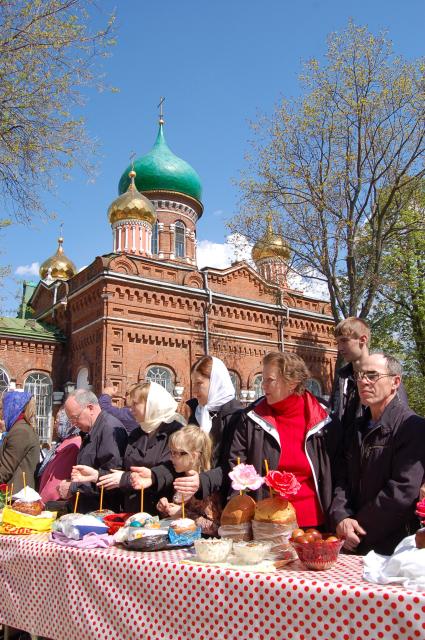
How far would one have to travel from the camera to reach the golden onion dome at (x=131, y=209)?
2177 centimetres

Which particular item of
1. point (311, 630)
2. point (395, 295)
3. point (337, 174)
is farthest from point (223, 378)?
point (395, 295)

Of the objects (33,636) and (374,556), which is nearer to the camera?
(374,556)

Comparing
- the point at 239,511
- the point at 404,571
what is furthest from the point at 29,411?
the point at 404,571

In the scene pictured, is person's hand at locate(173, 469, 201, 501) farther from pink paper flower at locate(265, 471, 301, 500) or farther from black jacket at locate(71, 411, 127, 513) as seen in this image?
black jacket at locate(71, 411, 127, 513)

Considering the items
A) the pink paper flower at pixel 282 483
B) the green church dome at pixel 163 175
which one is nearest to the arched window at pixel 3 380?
the green church dome at pixel 163 175

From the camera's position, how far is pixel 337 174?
14086mm

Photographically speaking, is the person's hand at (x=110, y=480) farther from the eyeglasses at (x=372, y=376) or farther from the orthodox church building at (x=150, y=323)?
the orthodox church building at (x=150, y=323)

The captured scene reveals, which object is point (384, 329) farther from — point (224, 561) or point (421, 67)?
point (224, 561)

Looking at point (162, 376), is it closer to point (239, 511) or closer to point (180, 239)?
point (180, 239)

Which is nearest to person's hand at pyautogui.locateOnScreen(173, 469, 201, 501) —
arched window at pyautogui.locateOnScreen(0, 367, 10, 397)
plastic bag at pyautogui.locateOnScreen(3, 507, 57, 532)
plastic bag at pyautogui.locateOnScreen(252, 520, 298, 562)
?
plastic bag at pyautogui.locateOnScreen(252, 520, 298, 562)

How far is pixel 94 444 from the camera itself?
14.1 feet

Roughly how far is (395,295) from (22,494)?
2048 centimetres

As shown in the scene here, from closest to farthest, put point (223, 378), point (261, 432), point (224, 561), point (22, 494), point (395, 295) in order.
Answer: point (224, 561) < point (261, 432) < point (22, 494) < point (223, 378) < point (395, 295)

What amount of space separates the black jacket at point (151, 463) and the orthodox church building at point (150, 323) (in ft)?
37.4
